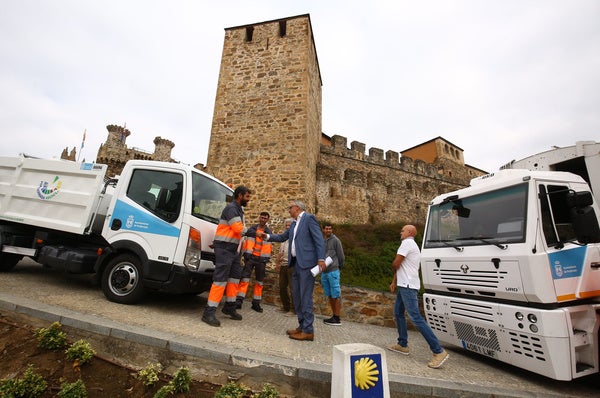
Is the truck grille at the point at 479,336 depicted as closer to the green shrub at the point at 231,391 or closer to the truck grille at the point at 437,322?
the truck grille at the point at 437,322

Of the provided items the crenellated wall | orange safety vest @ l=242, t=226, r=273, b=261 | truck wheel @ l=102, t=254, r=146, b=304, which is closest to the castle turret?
the crenellated wall

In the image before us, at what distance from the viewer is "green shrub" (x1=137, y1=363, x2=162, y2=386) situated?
8.35ft

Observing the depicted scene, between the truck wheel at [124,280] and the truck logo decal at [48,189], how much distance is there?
1924 mm

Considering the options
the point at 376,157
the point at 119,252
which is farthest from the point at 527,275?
the point at 376,157

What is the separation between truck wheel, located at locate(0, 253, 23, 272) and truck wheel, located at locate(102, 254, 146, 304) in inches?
105

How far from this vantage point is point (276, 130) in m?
12.2

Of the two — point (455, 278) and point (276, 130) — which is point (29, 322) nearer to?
point (455, 278)

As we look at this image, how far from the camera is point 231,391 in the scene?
8.11 feet

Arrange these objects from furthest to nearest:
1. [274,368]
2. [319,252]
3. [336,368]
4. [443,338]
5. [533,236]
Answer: [443,338], [319,252], [533,236], [274,368], [336,368]

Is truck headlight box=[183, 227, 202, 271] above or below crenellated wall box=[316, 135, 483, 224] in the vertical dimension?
below

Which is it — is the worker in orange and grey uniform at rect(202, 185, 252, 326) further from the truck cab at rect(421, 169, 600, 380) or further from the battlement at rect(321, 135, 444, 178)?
the battlement at rect(321, 135, 444, 178)

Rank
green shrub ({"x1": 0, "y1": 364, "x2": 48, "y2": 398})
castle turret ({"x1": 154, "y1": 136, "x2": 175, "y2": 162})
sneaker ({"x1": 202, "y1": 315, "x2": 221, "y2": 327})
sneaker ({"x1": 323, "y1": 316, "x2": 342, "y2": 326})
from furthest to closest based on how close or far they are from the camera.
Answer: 1. castle turret ({"x1": 154, "y1": 136, "x2": 175, "y2": 162})
2. sneaker ({"x1": 323, "y1": 316, "x2": 342, "y2": 326})
3. sneaker ({"x1": 202, "y1": 315, "x2": 221, "y2": 327})
4. green shrub ({"x1": 0, "y1": 364, "x2": 48, "y2": 398})

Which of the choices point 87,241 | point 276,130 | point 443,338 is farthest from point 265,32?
point 443,338

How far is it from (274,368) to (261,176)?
9.66 m
